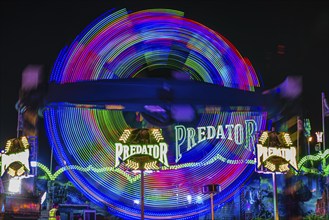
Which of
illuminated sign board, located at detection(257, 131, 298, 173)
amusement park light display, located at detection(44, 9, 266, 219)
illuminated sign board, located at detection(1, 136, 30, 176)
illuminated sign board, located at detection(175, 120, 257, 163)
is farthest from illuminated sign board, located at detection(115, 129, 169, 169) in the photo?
illuminated sign board, located at detection(175, 120, 257, 163)

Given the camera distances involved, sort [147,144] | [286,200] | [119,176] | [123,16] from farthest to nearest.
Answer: [119,176] < [123,16] < [147,144] < [286,200]

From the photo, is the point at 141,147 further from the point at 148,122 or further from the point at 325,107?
the point at 325,107

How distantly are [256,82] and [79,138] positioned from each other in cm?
782

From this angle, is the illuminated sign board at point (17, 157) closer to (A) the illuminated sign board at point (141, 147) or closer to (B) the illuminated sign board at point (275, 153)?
(A) the illuminated sign board at point (141, 147)

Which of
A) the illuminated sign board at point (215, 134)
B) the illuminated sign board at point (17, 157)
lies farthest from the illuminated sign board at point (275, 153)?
the illuminated sign board at point (215, 134)

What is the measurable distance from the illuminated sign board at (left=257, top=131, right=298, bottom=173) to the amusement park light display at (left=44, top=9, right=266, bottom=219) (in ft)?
18.1

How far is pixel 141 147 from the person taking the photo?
1303 centimetres

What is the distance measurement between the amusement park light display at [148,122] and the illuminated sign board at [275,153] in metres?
5.51

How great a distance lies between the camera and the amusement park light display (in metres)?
18.8

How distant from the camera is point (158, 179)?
20.2m

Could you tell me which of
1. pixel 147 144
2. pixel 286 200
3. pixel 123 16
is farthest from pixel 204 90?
pixel 123 16

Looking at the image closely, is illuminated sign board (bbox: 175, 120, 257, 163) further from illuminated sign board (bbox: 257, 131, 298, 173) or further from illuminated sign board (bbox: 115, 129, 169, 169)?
illuminated sign board (bbox: 115, 129, 169, 169)

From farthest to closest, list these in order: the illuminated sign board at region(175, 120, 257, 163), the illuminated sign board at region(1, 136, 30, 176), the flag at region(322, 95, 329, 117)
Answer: the flag at region(322, 95, 329, 117) < the illuminated sign board at region(175, 120, 257, 163) < the illuminated sign board at region(1, 136, 30, 176)

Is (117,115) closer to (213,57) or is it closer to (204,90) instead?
(213,57)
